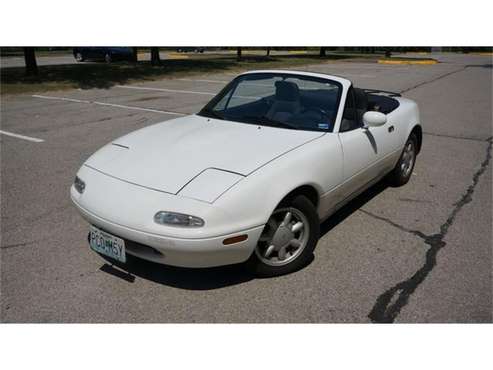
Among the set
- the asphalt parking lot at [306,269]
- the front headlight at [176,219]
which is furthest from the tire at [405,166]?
the front headlight at [176,219]

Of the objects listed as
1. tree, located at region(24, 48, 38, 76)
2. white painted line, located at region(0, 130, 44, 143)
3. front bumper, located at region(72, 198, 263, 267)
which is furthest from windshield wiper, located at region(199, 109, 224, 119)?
tree, located at region(24, 48, 38, 76)

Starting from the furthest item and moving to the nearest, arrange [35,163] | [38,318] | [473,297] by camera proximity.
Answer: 1. [35,163]
2. [473,297]
3. [38,318]

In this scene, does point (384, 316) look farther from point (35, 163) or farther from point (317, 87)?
point (35, 163)

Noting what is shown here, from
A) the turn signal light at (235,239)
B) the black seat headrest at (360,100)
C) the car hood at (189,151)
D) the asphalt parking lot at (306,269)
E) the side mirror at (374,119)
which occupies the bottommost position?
the asphalt parking lot at (306,269)

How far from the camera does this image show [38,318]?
2.53m

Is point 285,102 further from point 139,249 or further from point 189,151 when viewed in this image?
point 139,249

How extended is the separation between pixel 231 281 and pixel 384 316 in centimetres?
109

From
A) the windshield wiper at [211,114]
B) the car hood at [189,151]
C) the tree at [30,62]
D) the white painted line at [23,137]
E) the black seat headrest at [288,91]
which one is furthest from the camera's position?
the tree at [30,62]

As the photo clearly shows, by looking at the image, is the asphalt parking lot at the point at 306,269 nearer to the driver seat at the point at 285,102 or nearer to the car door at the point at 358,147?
the car door at the point at 358,147

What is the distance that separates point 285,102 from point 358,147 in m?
Result: 0.80

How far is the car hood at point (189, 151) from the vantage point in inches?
107

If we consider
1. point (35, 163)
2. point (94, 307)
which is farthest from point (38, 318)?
point (35, 163)

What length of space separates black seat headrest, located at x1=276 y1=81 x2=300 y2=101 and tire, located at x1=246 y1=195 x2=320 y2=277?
1.19m

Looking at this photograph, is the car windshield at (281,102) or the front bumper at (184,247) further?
the car windshield at (281,102)
